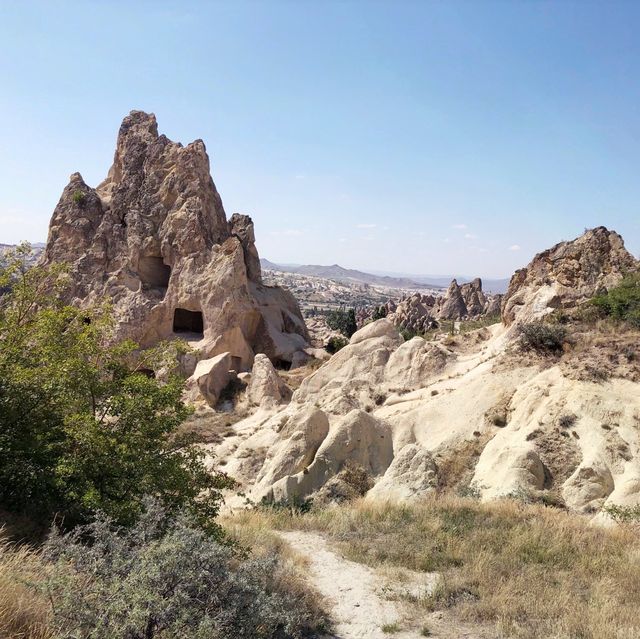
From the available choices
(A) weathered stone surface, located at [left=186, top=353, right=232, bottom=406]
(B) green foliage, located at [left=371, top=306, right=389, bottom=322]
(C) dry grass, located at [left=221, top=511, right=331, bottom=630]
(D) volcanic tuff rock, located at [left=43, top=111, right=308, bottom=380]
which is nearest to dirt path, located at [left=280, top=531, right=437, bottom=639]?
(C) dry grass, located at [left=221, top=511, right=331, bottom=630]

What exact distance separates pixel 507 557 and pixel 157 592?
16.0 feet

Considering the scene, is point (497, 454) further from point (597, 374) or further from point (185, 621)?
point (185, 621)

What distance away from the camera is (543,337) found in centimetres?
1622

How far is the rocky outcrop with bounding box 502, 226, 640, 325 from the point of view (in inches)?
803

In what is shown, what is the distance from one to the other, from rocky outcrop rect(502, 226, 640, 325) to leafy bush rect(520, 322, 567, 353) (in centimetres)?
398

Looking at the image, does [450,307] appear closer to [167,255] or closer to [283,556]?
[167,255]

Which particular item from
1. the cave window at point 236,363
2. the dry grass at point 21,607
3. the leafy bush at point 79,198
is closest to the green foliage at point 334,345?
the cave window at point 236,363

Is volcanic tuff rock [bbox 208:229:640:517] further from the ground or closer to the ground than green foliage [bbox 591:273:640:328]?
closer to the ground

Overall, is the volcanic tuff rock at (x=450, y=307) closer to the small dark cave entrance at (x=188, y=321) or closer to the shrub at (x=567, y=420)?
the small dark cave entrance at (x=188, y=321)

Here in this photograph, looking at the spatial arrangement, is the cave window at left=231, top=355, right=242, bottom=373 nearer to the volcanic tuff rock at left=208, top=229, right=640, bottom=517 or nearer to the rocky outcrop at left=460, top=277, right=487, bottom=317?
the volcanic tuff rock at left=208, top=229, right=640, bottom=517

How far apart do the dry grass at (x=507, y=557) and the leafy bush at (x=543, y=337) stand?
7.96 metres

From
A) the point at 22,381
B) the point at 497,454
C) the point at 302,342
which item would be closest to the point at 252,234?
the point at 302,342

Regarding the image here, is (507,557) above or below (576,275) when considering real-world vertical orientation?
below

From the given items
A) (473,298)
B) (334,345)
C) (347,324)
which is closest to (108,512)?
(334,345)
